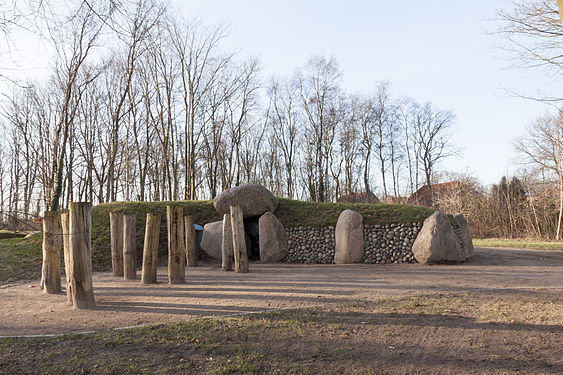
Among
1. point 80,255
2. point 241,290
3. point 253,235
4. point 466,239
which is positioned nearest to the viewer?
point 80,255

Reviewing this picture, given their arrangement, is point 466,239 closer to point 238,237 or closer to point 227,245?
point 238,237

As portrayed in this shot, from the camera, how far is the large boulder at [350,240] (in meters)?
12.9

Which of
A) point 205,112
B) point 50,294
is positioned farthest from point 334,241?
point 205,112

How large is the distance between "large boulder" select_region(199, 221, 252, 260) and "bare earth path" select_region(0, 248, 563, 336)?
6.78ft

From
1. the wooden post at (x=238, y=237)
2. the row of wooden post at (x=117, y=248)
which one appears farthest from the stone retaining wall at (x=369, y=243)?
the wooden post at (x=238, y=237)

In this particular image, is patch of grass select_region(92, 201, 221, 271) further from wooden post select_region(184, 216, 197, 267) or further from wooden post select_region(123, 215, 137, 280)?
wooden post select_region(123, 215, 137, 280)

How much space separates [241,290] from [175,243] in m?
1.87

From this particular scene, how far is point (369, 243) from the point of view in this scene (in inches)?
520

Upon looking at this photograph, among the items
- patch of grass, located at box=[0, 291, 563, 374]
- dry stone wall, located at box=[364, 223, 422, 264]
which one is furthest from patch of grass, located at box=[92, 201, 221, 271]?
patch of grass, located at box=[0, 291, 563, 374]

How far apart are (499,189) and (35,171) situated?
3191 centimetres

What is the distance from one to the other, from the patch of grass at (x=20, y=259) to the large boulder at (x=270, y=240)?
6.95 meters

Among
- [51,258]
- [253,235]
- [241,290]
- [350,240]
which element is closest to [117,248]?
[51,258]

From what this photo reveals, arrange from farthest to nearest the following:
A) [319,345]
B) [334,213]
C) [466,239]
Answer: [334,213] < [466,239] < [319,345]

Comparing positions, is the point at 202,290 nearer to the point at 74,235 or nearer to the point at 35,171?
the point at 74,235
